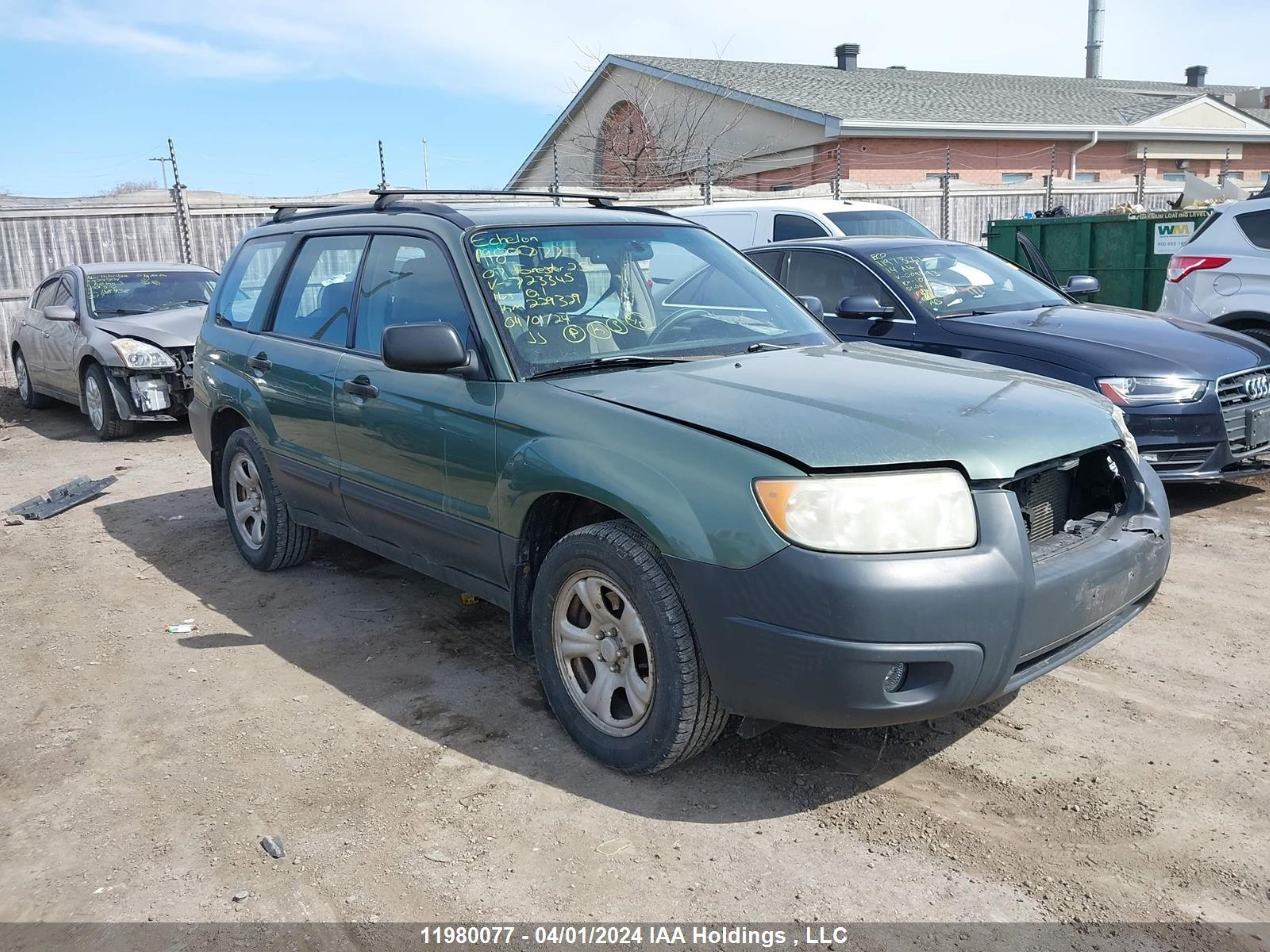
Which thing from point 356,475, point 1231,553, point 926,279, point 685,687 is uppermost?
point 926,279

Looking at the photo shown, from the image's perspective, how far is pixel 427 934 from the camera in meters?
2.80

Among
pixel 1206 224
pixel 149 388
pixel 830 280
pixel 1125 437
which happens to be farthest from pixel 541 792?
pixel 149 388

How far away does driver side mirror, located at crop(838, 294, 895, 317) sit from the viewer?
6.57 m

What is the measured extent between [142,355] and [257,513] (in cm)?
500

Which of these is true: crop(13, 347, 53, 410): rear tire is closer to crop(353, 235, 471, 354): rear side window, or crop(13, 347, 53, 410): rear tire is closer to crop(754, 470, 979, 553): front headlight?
crop(353, 235, 471, 354): rear side window

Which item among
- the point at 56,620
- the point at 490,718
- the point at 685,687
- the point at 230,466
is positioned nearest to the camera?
the point at 685,687

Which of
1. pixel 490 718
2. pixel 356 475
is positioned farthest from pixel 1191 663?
pixel 356 475

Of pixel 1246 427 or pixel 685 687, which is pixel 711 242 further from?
pixel 1246 427

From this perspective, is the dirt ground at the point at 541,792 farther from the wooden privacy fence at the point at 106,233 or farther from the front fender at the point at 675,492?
the wooden privacy fence at the point at 106,233

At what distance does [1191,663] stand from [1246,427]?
95.6 inches

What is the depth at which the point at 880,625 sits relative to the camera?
9.53 feet

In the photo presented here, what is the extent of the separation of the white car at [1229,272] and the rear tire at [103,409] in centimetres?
913

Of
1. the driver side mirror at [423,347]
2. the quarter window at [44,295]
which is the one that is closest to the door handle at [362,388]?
the driver side mirror at [423,347]

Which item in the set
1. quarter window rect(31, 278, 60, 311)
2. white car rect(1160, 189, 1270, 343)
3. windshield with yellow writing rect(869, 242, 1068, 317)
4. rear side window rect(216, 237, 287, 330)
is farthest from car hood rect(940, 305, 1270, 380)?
quarter window rect(31, 278, 60, 311)
